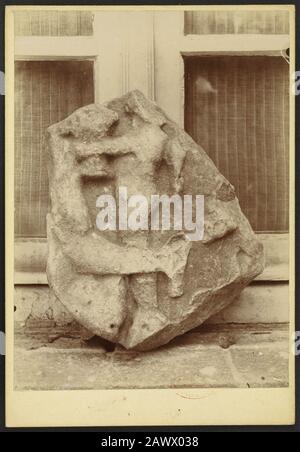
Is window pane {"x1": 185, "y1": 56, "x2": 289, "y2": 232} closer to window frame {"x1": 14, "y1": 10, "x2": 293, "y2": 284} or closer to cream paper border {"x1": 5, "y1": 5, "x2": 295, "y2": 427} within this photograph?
window frame {"x1": 14, "y1": 10, "x2": 293, "y2": 284}

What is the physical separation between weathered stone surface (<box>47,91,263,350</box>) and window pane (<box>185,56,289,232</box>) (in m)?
0.28

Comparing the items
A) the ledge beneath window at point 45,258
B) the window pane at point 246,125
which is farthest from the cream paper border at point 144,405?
the ledge beneath window at point 45,258

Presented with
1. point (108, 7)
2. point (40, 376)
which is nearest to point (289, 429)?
point (40, 376)

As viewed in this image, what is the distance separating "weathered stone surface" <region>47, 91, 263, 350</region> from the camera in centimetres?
241

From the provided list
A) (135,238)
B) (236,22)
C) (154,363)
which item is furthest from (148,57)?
(154,363)

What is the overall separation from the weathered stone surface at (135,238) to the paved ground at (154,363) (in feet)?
0.31

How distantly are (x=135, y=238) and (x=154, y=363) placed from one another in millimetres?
460

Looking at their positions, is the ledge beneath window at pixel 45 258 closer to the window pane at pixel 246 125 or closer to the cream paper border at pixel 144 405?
the window pane at pixel 246 125

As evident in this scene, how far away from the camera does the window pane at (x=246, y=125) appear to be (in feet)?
8.91

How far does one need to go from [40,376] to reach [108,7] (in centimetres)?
134

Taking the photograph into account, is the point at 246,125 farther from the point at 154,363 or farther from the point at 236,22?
the point at 154,363

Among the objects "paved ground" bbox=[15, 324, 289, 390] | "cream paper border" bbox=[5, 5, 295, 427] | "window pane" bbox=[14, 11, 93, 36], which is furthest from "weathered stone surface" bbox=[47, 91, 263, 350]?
"window pane" bbox=[14, 11, 93, 36]

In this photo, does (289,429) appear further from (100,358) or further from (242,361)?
(100,358)

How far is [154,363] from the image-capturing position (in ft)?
8.26
